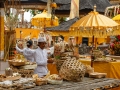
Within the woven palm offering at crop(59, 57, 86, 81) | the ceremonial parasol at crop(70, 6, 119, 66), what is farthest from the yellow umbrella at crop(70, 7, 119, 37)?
the woven palm offering at crop(59, 57, 86, 81)

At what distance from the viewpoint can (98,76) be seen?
21.1 feet

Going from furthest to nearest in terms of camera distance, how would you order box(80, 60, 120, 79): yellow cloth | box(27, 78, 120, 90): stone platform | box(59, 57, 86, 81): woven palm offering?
box(80, 60, 120, 79): yellow cloth < box(59, 57, 86, 81): woven palm offering < box(27, 78, 120, 90): stone platform

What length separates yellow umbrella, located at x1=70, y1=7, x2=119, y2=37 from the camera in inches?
346

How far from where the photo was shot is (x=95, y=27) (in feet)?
29.0

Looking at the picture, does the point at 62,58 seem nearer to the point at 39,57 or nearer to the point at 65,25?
the point at 39,57

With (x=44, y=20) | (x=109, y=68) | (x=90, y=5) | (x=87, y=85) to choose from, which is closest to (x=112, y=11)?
(x=90, y=5)

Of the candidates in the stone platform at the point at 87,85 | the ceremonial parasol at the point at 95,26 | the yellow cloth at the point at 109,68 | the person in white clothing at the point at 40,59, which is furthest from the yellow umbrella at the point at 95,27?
the stone platform at the point at 87,85

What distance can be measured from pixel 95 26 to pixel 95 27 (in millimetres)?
66

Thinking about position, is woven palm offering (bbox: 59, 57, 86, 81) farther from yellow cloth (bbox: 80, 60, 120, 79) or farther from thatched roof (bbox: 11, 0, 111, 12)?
thatched roof (bbox: 11, 0, 111, 12)

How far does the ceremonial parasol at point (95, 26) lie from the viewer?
8797 millimetres

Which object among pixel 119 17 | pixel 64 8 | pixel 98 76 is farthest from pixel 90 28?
pixel 64 8

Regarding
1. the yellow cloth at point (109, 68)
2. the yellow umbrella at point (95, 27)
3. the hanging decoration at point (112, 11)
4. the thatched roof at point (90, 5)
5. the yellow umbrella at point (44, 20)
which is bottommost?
the yellow cloth at point (109, 68)

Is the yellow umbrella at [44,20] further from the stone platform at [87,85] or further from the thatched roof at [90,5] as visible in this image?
the stone platform at [87,85]

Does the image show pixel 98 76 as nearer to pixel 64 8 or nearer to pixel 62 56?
pixel 62 56
